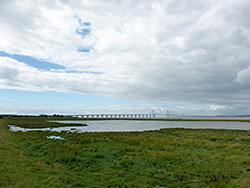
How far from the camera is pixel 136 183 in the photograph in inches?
442

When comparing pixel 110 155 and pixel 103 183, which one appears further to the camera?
pixel 110 155

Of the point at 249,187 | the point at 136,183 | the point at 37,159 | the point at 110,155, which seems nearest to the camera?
the point at 249,187

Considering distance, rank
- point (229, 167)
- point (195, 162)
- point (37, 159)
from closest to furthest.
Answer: point (229, 167) → point (195, 162) → point (37, 159)

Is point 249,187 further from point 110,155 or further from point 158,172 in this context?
point 110,155

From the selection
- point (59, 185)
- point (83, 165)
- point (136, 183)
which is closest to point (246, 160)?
point (136, 183)

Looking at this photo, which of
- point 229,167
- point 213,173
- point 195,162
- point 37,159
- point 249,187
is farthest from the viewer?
point 37,159

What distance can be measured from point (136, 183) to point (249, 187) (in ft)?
22.1

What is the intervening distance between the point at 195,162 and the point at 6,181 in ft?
47.7

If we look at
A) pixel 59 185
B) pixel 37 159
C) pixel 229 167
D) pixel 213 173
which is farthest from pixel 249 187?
pixel 37 159

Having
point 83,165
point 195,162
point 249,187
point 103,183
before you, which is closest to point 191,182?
point 249,187

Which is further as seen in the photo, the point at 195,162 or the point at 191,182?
the point at 195,162

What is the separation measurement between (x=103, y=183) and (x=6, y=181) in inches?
239

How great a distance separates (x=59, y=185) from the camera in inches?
423

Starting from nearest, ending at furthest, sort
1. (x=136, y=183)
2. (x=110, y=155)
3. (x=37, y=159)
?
(x=136, y=183) < (x=37, y=159) < (x=110, y=155)
